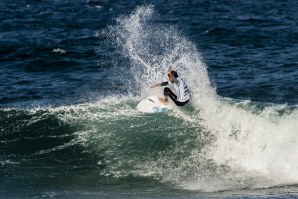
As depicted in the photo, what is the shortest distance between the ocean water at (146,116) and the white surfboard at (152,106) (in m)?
0.58

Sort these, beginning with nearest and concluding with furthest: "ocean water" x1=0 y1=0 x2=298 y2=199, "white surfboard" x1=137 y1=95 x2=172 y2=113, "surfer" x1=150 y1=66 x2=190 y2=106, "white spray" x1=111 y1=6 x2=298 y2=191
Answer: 1. "white spray" x1=111 y1=6 x2=298 y2=191
2. "ocean water" x1=0 y1=0 x2=298 y2=199
3. "surfer" x1=150 y1=66 x2=190 y2=106
4. "white surfboard" x1=137 y1=95 x2=172 y2=113

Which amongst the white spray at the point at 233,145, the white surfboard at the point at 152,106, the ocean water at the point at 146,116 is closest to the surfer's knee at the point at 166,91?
the white surfboard at the point at 152,106

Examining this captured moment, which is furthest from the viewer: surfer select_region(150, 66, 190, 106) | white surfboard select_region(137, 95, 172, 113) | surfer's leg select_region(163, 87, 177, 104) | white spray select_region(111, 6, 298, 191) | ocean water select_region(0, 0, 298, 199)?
white surfboard select_region(137, 95, 172, 113)

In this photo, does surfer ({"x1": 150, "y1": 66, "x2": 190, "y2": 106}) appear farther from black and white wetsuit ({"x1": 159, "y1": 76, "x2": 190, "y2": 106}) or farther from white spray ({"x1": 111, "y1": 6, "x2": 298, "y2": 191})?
white spray ({"x1": 111, "y1": 6, "x2": 298, "y2": 191})

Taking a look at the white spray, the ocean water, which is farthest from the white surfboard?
the white spray

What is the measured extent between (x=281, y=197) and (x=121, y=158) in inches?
242

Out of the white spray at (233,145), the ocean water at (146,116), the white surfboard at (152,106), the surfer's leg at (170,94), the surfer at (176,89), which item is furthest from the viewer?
the white surfboard at (152,106)

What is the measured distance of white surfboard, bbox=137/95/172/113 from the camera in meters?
23.7

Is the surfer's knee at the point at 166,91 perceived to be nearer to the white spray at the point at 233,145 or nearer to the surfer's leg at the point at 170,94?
the surfer's leg at the point at 170,94

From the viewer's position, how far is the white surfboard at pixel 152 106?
2367 cm

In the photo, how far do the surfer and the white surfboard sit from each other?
59cm

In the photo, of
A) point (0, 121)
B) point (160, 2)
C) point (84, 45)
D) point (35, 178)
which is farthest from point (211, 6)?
point (35, 178)

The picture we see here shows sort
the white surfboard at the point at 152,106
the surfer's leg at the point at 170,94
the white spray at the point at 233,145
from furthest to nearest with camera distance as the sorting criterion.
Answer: the white surfboard at the point at 152,106 → the surfer's leg at the point at 170,94 → the white spray at the point at 233,145

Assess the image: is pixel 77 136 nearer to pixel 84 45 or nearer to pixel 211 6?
pixel 84 45
